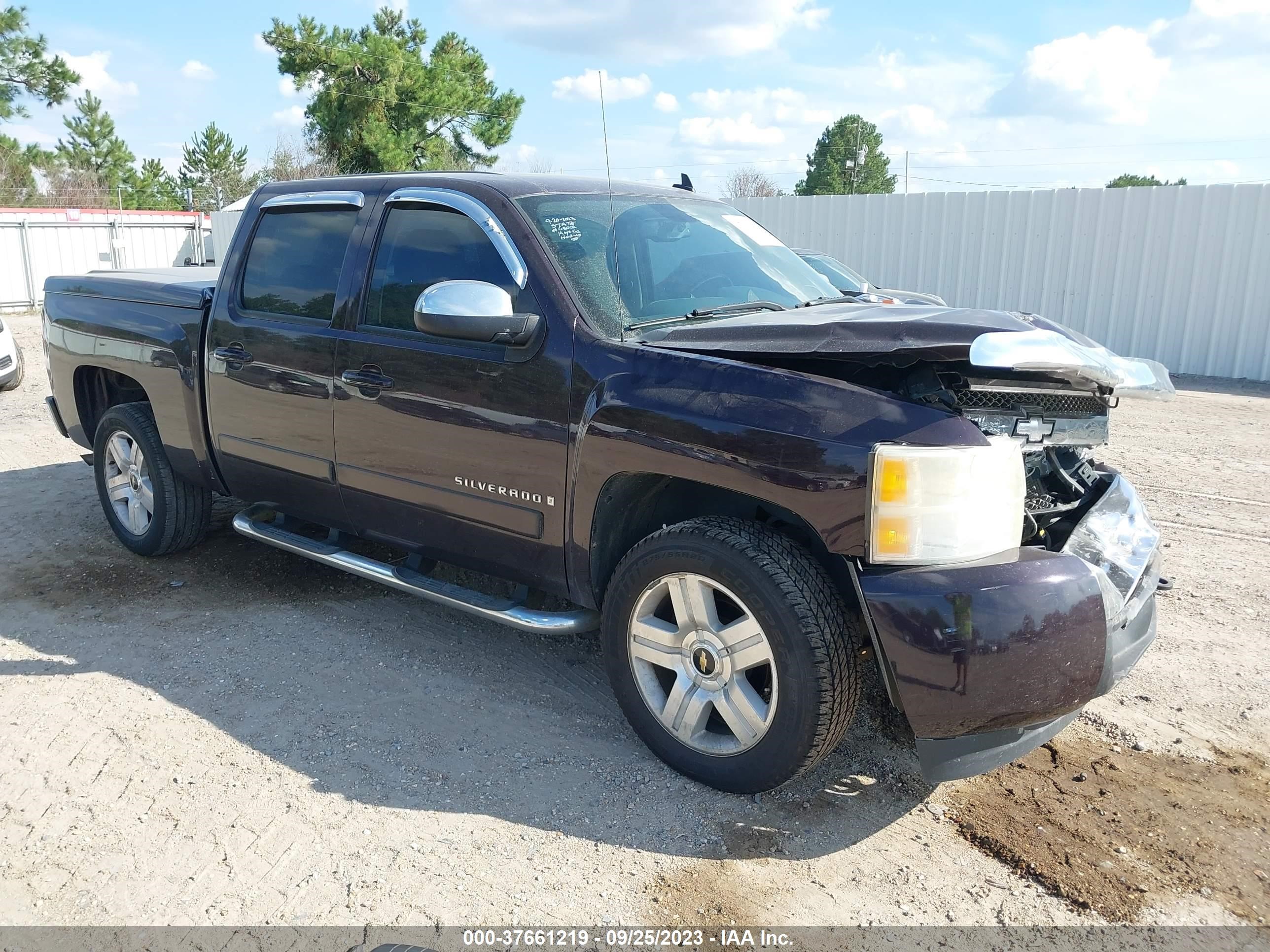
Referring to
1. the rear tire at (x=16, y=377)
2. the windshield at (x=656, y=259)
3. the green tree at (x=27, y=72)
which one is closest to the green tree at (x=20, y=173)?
the green tree at (x=27, y=72)

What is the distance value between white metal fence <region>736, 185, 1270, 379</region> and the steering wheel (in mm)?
10724

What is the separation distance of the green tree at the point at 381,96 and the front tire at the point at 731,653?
30417 millimetres

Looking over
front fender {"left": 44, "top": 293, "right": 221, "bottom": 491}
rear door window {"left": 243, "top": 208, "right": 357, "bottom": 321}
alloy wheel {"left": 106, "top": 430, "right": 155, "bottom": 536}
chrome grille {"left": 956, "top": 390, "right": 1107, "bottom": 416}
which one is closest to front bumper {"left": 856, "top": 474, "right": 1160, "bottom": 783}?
chrome grille {"left": 956, "top": 390, "right": 1107, "bottom": 416}

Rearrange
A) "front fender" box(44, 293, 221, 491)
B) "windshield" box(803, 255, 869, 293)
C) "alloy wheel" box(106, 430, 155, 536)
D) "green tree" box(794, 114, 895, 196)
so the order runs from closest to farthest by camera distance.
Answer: "front fender" box(44, 293, 221, 491), "alloy wheel" box(106, 430, 155, 536), "windshield" box(803, 255, 869, 293), "green tree" box(794, 114, 895, 196)

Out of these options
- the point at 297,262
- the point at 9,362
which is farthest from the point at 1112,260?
the point at 9,362

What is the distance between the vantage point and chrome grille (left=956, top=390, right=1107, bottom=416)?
309 cm

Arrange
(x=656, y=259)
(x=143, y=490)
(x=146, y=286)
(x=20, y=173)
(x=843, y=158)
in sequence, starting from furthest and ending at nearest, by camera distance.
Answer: (x=843, y=158)
(x=20, y=173)
(x=143, y=490)
(x=146, y=286)
(x=656, y=259)

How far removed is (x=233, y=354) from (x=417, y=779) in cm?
235

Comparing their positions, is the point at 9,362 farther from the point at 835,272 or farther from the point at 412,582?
the point at 412,582

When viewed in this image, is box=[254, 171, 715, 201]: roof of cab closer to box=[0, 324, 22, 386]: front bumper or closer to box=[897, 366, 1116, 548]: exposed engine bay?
box=[897, 366, 1116, 548]: exposed engine bay

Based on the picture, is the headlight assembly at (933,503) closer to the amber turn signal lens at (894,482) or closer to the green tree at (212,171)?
the amber turn signal lens at (894,482)

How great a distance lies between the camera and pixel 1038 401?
127 inches

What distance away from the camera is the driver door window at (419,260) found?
3770mm

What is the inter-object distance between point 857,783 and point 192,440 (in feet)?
11.8
